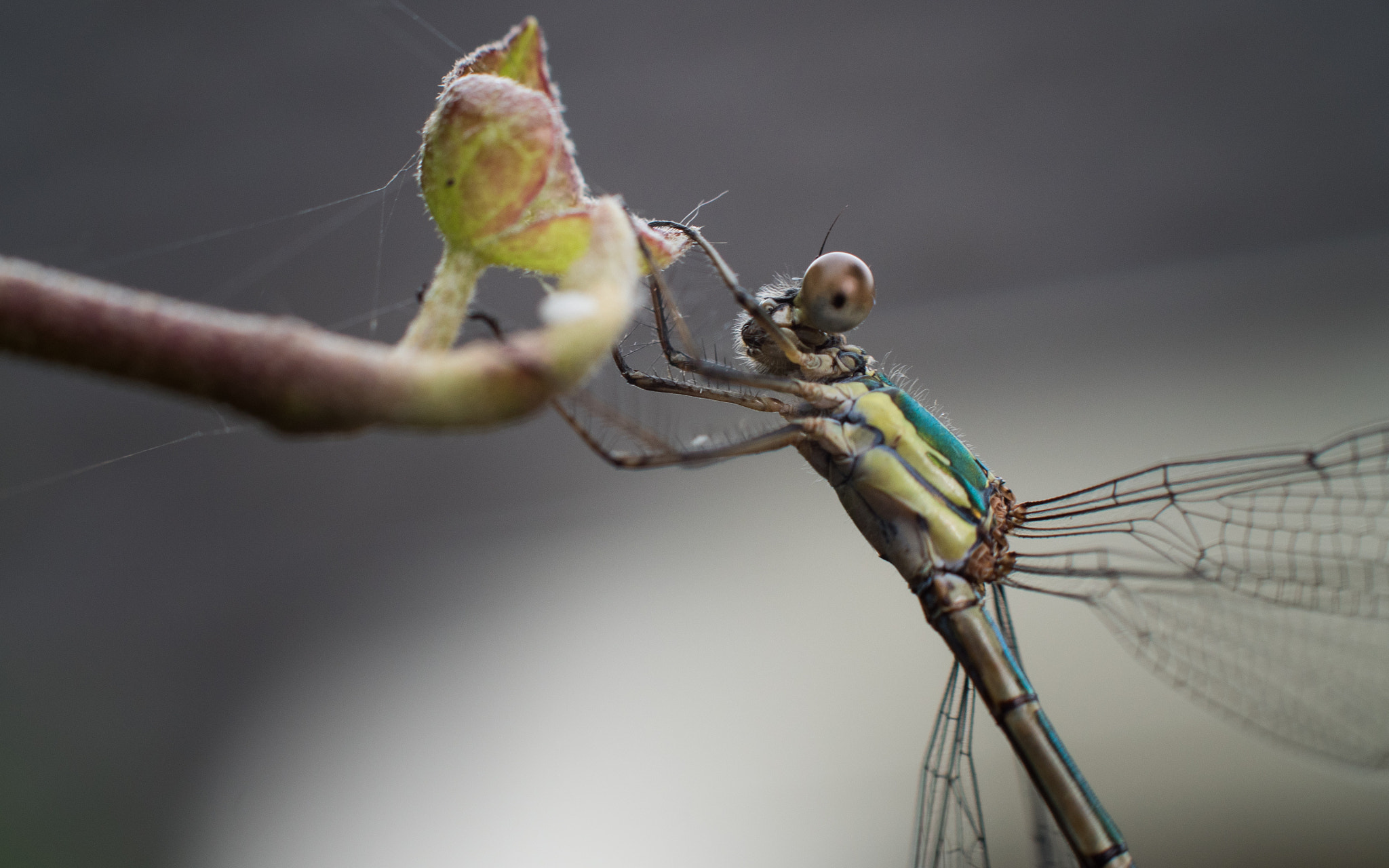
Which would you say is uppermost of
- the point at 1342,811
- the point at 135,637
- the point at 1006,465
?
the point at 135,637

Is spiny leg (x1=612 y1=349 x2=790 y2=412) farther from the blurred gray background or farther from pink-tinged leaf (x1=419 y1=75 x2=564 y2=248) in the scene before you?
the blurred gray background

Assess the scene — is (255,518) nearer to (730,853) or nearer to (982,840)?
(730,853)

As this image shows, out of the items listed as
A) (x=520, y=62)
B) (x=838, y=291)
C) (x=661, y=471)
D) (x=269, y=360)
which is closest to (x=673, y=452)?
(x=838, y=291)

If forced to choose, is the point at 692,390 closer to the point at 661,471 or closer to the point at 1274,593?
the point at 1274,593

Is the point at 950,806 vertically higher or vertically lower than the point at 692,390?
lower

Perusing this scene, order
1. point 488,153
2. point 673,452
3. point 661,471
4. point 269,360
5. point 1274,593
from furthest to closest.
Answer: point 661,471 < point 1274,593 < point 673,452 < point 488,153 < point 269,360

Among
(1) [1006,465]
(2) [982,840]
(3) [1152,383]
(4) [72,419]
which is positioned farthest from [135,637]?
(3) [1152,383]

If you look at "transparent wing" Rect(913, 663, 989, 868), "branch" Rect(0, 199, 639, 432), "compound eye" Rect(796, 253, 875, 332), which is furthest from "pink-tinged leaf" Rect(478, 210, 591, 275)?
"transparent wing" Rect(913, 663, 989, 868)
